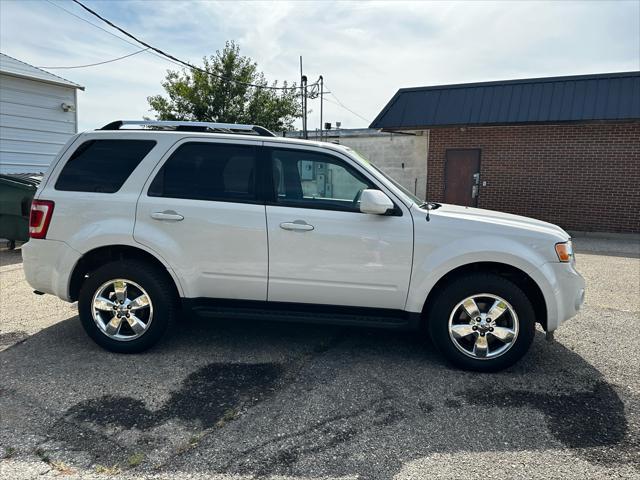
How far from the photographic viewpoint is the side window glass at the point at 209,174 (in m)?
4.05

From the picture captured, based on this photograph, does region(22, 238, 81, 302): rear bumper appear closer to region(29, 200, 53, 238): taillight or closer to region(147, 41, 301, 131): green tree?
region(29, 200, 53, 238): taillight

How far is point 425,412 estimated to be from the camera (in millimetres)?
3254

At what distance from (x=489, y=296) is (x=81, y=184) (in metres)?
3.63

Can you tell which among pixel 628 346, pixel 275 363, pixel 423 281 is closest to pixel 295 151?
pixel 423 281

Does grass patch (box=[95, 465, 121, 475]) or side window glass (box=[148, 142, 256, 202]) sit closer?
grass patch (box=[95, 465, 121, 475])

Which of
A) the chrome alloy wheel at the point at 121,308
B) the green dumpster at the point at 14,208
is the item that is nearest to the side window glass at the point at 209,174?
the chrome alloy wheel at the point at 121,308

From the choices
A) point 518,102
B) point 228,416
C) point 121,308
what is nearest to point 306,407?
point 228,416

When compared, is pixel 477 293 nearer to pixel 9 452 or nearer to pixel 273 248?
pixel 273 248

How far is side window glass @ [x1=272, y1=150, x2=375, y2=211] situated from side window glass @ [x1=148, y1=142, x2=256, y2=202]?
0.78 ft

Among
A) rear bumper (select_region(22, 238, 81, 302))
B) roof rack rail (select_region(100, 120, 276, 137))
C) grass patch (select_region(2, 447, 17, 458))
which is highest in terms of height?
roof rack rail (select_region(100, 120, 276, 137))

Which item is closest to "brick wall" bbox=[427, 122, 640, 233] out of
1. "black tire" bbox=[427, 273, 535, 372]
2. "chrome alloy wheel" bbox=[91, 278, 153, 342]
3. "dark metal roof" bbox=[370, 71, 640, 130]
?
"dark metal roof" bbox=[370, 71, 640, 130]

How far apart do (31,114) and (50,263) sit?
40.0 feet

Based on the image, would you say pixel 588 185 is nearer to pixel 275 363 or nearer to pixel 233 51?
pixel 275 363

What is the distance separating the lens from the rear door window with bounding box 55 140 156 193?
4.12m
